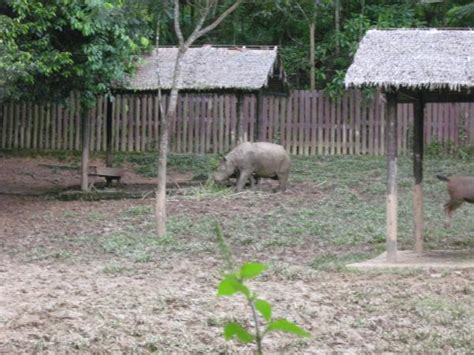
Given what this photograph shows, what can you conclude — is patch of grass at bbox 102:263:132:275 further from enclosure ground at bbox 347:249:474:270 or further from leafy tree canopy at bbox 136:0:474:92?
leafy tree canopy at bbox 136:0:474:92

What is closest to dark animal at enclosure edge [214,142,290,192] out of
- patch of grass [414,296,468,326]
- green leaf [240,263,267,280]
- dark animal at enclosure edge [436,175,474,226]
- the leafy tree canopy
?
dark animal at enclosure edge [436,175,474,226]

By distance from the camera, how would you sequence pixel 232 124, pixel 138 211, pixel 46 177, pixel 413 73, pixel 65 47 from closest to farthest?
pixel 413 73
pixel 138 211
pixel 65 47
pixel 46 177
pixel 232 124

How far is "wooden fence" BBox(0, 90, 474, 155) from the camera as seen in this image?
24.0m

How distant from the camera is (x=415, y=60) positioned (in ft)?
33.9

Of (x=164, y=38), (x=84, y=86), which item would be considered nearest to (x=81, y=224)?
(x=84, y=86)

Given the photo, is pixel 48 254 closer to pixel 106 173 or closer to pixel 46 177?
pixel 106 173

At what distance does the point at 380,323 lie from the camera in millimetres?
7152

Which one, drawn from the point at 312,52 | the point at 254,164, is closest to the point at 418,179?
the point at 254,164

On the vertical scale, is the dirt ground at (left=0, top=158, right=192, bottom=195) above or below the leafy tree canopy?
below

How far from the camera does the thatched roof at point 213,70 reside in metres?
19.1

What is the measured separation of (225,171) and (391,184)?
25.1 ft

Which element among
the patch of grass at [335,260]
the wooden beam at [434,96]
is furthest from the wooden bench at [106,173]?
the patch of grass at [335,260]

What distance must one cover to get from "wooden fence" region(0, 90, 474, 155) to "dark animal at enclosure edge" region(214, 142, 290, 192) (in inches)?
237

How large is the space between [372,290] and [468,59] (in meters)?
3.54
